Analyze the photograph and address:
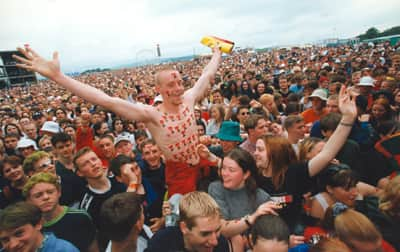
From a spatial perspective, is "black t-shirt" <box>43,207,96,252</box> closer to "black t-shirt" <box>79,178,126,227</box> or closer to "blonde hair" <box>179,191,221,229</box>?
"black t-shirt" <box>79,178,126,227</box>

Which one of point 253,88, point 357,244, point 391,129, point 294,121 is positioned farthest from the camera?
point 253,88

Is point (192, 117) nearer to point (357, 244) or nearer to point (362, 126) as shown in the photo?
point (357, 244)

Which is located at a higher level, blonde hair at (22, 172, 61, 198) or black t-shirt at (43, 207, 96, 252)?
blonde hair at (22, 172, 61, 198)

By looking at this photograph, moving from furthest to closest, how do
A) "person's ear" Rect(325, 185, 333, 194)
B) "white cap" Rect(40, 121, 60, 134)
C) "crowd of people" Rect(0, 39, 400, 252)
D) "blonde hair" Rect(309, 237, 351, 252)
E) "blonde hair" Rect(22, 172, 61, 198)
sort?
"white cap" Rect(40, 121, 60, 134)
"blonde hair" Rect(22, 172, 61, 198)
"person's ear" Rect(325, 185, 333, 194)
"crowd of people" Rect(0, 39, 400, 252)
"blonde hair" Rect(309, 237, 351, 252)

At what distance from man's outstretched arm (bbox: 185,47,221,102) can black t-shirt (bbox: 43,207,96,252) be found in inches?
57.3

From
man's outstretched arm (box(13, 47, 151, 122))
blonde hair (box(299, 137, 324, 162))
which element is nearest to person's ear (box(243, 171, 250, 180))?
blonde hair (box(299, 137, 324, 162))

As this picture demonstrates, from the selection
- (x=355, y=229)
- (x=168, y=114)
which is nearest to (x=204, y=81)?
(x=168, y=114)

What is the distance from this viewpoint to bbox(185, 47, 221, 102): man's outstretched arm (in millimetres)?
2742

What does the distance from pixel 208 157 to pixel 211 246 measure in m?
1.00

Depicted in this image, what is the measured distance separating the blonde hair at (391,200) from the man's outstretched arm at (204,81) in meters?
1.76

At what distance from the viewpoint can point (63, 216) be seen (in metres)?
2.11

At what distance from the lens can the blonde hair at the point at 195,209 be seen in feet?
5.42

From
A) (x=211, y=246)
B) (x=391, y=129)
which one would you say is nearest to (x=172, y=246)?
(x=211, y=246)

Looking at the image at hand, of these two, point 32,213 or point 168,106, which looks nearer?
point 32,213
